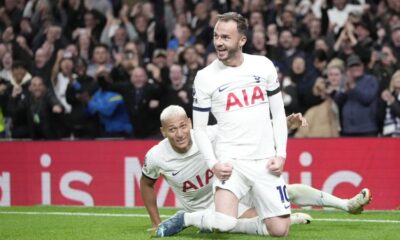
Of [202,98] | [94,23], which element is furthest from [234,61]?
[94,23]

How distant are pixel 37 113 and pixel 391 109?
5825 mm

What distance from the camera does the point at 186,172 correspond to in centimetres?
956

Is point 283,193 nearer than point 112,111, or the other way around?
point 283,193

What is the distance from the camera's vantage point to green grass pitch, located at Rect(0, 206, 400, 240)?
9.27 m

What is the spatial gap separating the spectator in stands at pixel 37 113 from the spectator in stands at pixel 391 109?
520 cm

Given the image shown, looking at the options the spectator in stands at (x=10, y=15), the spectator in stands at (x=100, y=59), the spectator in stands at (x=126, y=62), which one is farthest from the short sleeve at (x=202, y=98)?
the spectator in stands at (x=10, y=15)

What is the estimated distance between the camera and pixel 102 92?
15.4m

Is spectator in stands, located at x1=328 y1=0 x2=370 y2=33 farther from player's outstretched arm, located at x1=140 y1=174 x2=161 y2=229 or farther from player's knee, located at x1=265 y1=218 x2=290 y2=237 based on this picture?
Result: player's knee, located at x1=265 y1=218 x2=290 y2=237

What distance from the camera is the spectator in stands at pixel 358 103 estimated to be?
14.0m

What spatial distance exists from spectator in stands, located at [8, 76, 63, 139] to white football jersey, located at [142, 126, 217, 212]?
6.48m

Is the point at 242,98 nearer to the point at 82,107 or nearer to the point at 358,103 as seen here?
the point at 358,103

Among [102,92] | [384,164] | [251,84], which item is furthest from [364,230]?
[102,92]

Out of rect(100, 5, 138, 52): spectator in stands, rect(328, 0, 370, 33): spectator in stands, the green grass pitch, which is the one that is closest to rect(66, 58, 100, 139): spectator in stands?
rect(100, 5, 138, 52): spectator in stands

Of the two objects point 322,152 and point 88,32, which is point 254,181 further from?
point 88,32
